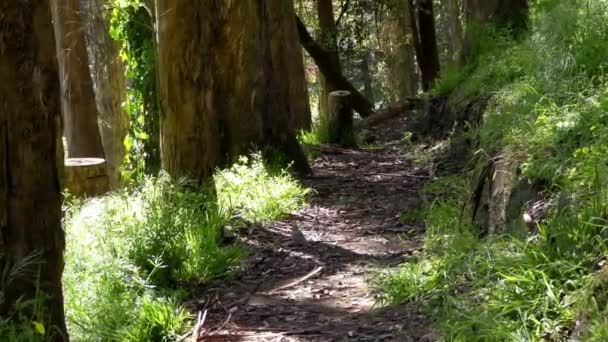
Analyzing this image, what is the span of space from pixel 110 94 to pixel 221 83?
8.28 meters

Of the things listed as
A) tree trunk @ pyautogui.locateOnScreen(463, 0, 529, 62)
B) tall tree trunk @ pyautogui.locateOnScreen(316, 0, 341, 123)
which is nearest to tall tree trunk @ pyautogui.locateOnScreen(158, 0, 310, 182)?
tree trunk @ pyautogui.locateOnScreen(463, 0, 529, 62)

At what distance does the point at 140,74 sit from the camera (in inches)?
492

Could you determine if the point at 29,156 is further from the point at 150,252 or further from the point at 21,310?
the point at 150,252

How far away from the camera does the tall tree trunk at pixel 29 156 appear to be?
4820mm

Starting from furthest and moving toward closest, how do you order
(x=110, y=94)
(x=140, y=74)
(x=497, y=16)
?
(x=110, y=94)
(x=497, y=16)
(x=140, y=74)

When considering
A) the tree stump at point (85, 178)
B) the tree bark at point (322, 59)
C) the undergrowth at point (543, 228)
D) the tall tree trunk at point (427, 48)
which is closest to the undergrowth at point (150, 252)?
the undergrowth at point (543, 228)

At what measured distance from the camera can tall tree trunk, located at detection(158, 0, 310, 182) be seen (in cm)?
948

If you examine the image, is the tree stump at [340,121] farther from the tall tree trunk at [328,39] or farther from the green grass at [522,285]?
the green grass at [522,285]

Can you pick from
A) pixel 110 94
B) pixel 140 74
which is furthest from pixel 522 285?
pixel 110 94

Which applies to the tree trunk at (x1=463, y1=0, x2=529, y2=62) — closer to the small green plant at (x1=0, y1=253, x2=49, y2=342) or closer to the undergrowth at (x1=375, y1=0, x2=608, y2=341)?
the undergrowth at (x1=375, y1=0, x2=608, y2=341)

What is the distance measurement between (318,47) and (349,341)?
19.0 meters

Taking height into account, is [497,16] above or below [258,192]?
above

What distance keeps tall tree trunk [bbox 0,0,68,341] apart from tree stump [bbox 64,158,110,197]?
6906mm

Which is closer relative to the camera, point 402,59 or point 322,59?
point 322,59
